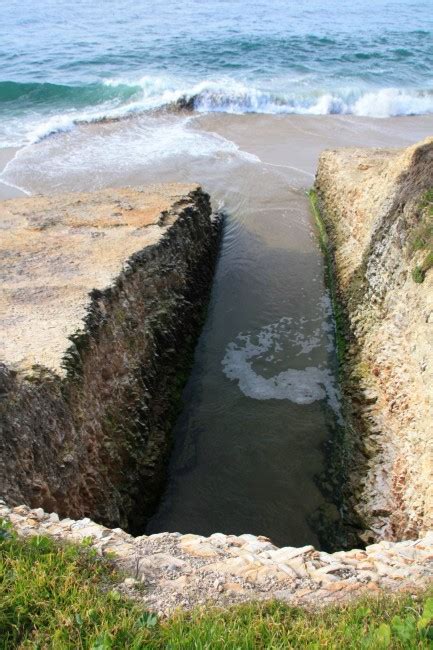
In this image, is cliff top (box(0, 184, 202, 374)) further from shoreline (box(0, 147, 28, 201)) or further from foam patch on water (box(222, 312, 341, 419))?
shoreline (box(0, 147, 28, 201))

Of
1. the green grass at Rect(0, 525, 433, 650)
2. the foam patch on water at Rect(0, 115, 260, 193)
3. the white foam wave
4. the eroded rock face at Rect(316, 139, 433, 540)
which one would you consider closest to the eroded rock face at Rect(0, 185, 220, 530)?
the green grass at Rect(0, 525, 433, 650)

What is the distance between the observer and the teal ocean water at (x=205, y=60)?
23422 mm

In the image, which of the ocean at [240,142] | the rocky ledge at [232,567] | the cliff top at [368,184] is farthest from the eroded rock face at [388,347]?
the rocky ledge at [232,567]

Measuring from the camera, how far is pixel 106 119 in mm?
21641

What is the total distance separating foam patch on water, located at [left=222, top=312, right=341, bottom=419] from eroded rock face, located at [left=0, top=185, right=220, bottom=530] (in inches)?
37.2

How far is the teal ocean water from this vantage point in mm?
23422

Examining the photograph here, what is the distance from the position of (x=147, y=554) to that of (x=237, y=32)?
34.4 m

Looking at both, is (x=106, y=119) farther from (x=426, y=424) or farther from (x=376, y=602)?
(x=376, y=602)

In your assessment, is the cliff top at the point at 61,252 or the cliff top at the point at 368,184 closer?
the cliff top at the point at 61,252

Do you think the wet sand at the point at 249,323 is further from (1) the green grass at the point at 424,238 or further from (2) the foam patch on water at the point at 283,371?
(1) the green grass at the point at 424,238

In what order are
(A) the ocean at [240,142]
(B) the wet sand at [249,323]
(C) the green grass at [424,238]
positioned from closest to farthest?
1. (B) the wet sand at [249,323]
2. (C) the green grass at [424,238]
3. (A) the ocean at [240,142]

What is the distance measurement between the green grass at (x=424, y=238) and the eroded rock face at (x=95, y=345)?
13.1 ft

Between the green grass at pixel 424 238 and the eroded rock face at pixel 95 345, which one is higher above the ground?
the green grass at pixel 424 238

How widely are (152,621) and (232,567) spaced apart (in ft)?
2.95
